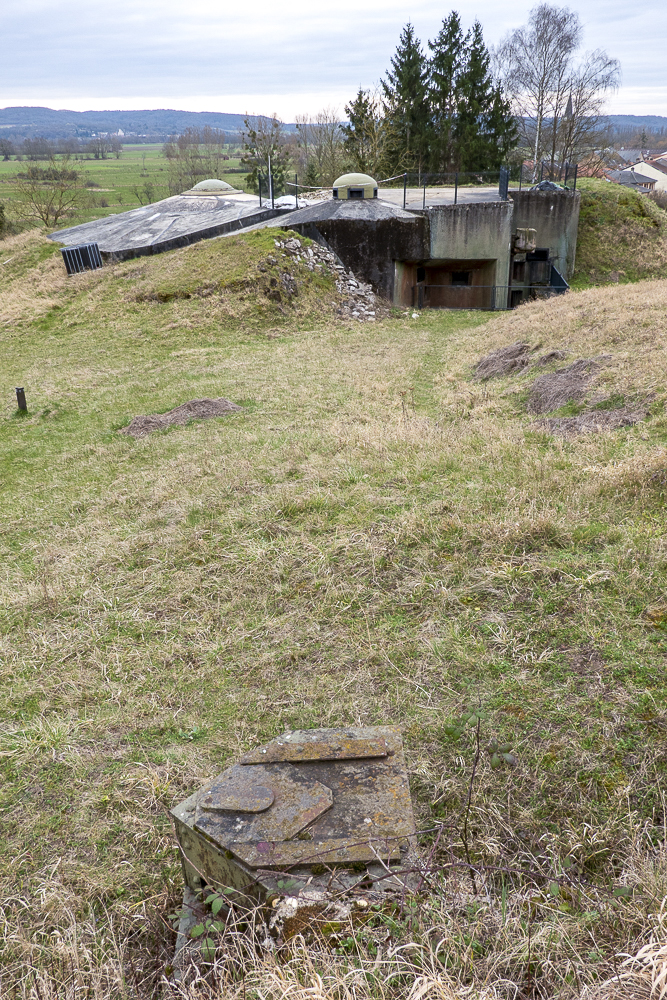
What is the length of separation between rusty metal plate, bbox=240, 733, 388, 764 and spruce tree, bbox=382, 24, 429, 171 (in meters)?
38.0

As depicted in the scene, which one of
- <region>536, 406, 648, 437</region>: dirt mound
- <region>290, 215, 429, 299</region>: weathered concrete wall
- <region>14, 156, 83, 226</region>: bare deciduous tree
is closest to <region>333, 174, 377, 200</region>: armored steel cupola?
<region>290, 215, 429, 299</region>: weathered concrete wall

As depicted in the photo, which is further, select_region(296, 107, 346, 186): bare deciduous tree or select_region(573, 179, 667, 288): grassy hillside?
select_region(296, 107, 346, 186): bare deciduous tree

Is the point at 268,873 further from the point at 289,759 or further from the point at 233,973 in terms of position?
the point at 289,759

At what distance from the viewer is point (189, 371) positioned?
13.4m

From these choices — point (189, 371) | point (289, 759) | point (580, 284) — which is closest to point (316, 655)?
point (289, 759)

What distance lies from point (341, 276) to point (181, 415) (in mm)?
11666

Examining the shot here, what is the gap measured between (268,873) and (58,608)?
354cm

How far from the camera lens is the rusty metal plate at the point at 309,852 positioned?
2.21 meters

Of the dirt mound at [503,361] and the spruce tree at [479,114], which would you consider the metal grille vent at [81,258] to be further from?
the spruce tree at [479,114]

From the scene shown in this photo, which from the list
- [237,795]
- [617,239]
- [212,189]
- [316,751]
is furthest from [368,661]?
[212,189]

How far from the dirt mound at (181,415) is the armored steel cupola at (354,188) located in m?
14.8

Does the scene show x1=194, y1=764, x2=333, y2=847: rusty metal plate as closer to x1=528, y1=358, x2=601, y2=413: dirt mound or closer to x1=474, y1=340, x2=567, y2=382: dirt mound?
x1=528, y1=358, x2=601, y2=413: dirt mound

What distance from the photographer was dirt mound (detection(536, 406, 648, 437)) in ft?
21.8

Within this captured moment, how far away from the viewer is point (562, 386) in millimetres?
8266
